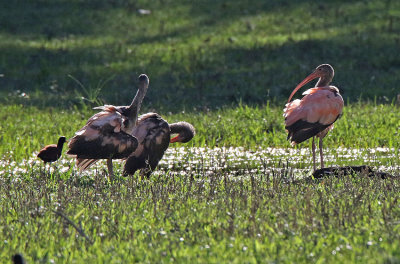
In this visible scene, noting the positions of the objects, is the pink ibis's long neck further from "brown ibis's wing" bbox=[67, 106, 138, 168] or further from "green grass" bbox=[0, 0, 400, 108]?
"green grass" bbox=[0, 0, 400, 108]

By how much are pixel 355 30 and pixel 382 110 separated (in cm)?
813

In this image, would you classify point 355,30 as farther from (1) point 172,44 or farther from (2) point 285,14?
(1) point 172,44

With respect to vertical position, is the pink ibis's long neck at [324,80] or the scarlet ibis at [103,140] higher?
the pink ibis's long neck at [324,80]

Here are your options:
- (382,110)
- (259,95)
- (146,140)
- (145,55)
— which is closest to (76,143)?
(146,140)

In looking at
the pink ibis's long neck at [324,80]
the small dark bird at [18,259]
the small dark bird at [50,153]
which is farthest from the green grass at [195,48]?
the small dark bird at [18,259]

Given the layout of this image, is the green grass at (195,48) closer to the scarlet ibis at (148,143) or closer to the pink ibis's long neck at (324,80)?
the pink ibis's long neck at (324,80)

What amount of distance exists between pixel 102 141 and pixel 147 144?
708 mm

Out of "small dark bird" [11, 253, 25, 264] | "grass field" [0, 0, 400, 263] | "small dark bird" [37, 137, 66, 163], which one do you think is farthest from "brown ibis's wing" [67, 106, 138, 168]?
"small dark bird" [11, 253, 25, 264]

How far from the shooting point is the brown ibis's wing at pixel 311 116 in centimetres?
910

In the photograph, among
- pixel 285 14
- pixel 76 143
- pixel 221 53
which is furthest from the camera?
pixel 285 14

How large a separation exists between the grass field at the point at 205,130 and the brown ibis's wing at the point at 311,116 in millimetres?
520

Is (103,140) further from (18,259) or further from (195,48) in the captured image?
(195,48)

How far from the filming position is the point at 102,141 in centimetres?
840

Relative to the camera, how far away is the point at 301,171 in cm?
945
